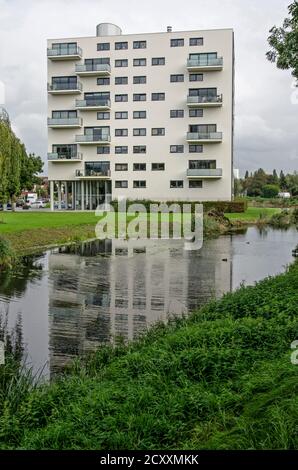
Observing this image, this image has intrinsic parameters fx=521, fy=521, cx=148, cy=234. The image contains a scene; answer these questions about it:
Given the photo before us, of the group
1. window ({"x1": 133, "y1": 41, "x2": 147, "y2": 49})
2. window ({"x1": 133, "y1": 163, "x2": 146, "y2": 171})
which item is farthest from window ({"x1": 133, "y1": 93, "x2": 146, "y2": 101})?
window ({"x1": 133, "y1": 163, "x2": 146, "y2": 171})

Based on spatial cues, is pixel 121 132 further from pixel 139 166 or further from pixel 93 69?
pixel 93 69

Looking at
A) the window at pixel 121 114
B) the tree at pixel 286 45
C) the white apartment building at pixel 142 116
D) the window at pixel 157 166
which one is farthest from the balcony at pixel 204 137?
the tree at pixel 286 45

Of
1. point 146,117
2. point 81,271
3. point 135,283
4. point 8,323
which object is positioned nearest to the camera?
point 8,323

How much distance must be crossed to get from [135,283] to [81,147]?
53.9 m

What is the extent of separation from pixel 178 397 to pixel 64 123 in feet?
213

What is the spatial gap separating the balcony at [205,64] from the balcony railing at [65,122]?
51.1 feet

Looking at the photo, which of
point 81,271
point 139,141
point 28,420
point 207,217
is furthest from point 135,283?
point 139,141

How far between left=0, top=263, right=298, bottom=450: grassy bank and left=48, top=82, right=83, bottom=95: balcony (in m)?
62.8

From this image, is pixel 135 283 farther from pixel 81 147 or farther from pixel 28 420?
pixel 81 147

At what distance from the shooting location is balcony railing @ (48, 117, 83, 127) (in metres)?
67.2

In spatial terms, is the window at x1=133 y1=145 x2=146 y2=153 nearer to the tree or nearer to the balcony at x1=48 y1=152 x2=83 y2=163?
the balcony at x1=48 y1=152 x2=83 y2=163

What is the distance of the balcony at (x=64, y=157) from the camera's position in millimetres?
67500

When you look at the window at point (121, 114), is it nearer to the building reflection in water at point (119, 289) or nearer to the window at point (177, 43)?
the window at point (177, 43)

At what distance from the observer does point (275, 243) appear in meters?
31.3
